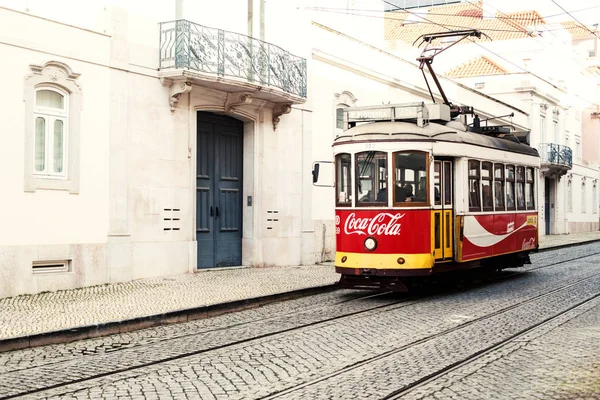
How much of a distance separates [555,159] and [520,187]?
84.8ft

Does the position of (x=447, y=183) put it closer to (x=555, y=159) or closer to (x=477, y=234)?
(x=477, y=234)

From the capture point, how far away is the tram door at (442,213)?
13391mm

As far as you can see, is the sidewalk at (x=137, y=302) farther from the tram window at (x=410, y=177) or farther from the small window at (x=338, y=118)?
the small window at (x=338, y=118)

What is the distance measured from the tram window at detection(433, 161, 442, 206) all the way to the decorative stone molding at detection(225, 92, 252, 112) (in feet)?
18.1

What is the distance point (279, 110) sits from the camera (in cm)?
1920

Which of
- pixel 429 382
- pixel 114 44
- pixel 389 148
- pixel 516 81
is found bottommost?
pixel 429 382

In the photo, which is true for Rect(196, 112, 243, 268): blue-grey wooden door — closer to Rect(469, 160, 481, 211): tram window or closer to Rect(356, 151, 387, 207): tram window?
Rect(356, 151, 387, 207): tram window

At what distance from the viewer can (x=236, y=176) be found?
748 inches

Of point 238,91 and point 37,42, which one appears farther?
point 238,91

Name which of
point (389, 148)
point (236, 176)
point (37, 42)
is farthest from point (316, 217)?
point (37, 42)

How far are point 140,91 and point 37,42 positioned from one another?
256cm

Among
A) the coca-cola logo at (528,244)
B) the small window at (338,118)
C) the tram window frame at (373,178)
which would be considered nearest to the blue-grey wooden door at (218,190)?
the small window at (338,118)

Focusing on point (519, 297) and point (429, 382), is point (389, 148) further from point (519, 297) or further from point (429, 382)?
point (429, 382)

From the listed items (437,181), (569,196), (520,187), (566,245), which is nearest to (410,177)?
(437,181)
